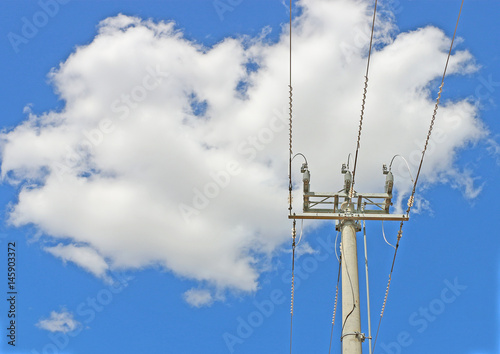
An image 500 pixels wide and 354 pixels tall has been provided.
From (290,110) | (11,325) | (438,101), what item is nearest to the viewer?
(438,101)

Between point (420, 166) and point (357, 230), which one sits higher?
point (420, 166)

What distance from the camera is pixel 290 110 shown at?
13.5 metres

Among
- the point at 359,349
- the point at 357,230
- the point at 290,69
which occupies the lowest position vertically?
the point at 359,349

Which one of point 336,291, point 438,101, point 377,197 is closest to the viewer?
point 438,101

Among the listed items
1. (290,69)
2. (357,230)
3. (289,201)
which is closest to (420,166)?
(357,230)

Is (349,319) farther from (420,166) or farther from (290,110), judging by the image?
(290,110)

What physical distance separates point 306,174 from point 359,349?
4922mm

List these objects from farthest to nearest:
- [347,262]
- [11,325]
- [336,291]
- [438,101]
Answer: [11,325] < [336,291] < [347,262] < [438,101]

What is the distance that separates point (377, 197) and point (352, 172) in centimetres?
99

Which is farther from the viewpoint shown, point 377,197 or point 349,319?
point 377,197

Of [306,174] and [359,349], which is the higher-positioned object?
[306,174]

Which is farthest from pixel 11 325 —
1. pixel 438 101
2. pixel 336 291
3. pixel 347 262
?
pixel 438 101

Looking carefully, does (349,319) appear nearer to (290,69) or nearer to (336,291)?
(336,291)

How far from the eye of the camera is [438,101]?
40.3ft
